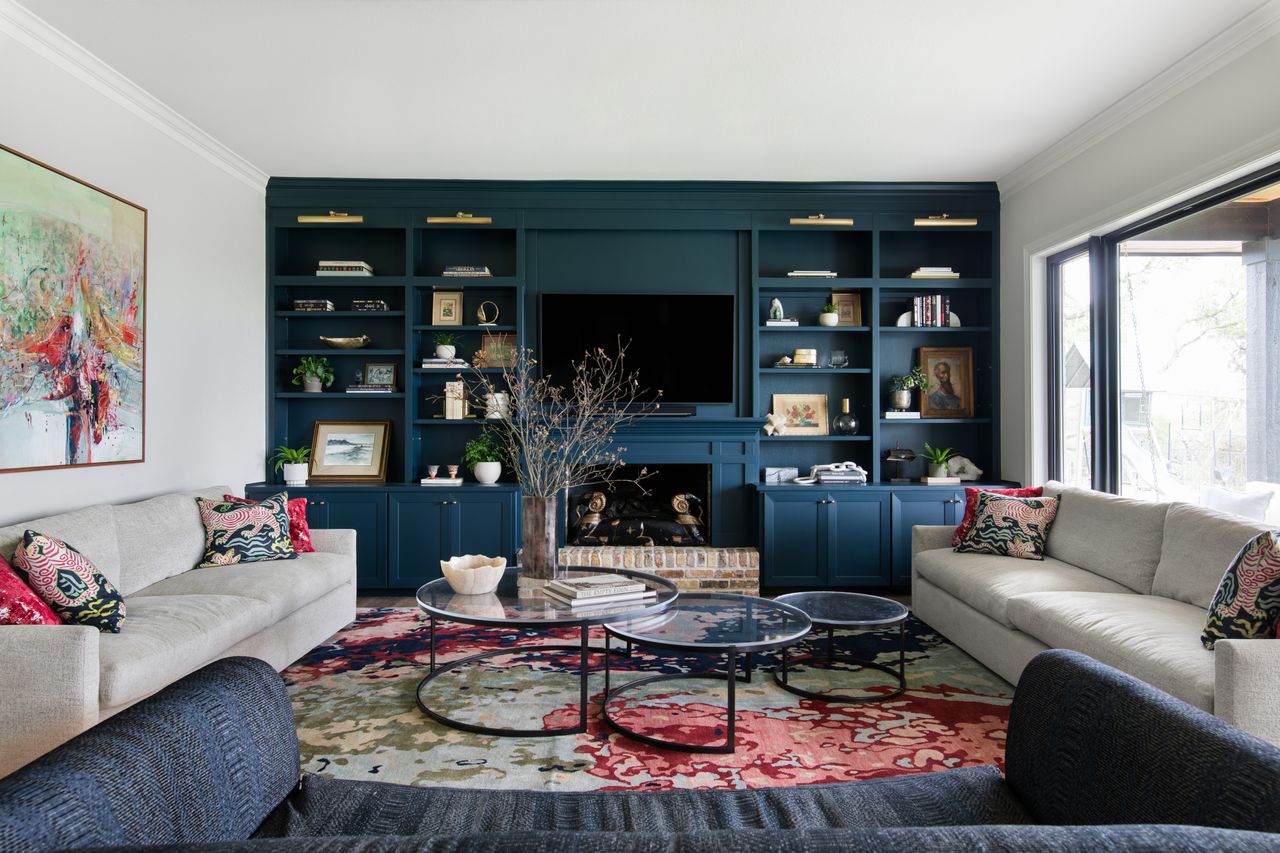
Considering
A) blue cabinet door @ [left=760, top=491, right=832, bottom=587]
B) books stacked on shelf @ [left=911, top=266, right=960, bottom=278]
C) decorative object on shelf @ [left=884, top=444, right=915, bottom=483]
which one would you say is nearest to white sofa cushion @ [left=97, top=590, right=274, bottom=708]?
blue cabinet door @ [left=760, top=491, right=832, bottom=587]

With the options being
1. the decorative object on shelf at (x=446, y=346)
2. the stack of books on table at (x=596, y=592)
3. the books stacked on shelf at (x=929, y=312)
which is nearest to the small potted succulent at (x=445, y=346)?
the decorative object on shelf at (x=446, y=346)

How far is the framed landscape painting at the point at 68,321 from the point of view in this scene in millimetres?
3150

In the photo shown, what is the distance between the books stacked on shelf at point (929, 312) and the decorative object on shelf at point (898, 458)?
2.95 ft

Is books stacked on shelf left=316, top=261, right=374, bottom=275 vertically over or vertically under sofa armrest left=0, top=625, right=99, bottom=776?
over

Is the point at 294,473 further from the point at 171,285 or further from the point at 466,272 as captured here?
the point at 466,272

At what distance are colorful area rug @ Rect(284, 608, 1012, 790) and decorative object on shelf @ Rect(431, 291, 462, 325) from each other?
7.98ft

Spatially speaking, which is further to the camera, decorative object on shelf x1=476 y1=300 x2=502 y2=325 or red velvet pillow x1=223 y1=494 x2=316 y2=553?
decorative object on shelf x1=476 y1=300 x2=502 y2=325

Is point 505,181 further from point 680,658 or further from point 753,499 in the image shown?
point 680,658

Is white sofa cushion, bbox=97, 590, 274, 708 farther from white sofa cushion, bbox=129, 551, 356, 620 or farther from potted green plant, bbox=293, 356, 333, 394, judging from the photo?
potted green plant, bbox=293, 356, 333, 394

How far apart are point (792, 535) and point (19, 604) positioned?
13.3ft

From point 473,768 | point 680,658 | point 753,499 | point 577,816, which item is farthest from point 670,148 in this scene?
point 577,816

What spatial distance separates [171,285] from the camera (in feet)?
13.9

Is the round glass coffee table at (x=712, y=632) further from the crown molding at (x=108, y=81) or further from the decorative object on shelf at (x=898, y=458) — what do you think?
the crown molding at (x=108, y=81)

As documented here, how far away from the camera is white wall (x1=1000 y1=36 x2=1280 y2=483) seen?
3227 mm
